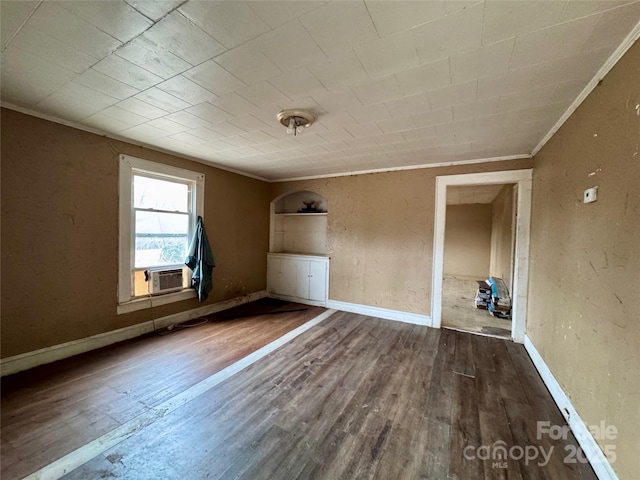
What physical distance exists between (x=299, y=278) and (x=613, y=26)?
178 inches

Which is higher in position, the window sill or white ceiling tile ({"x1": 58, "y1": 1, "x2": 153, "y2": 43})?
white ceiling tile ({"x1": 58, "y1": 1, "x2": 153, "y2": 43})

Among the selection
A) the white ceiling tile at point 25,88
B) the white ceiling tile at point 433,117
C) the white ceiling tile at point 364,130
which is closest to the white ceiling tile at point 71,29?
the white ceiling tile at point 25,88

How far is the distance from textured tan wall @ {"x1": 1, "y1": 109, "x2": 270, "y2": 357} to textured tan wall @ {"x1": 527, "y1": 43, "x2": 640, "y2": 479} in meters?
4.38

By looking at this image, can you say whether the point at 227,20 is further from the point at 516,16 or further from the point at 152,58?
the point at 516,16

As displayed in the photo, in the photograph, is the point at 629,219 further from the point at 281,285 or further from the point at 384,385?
the point at 281,285

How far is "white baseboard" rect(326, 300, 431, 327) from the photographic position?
378 centimetres

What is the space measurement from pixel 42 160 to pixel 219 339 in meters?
2.62

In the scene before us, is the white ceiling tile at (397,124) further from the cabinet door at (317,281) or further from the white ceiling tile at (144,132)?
the cabinet door at (317,281)

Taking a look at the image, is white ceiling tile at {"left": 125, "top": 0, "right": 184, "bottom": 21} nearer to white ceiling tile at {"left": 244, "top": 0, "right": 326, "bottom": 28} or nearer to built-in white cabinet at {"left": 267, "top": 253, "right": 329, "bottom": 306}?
white ceiling tile at {"left": 244, "top": 0, "right": 326, "bottom": 28}

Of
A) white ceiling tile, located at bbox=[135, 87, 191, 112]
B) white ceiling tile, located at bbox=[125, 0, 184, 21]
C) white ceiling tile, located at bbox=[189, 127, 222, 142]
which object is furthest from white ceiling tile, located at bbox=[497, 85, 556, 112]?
white ceiling tile, located at bbox=[189, 127, 222, 142]

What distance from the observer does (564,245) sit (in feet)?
6.85

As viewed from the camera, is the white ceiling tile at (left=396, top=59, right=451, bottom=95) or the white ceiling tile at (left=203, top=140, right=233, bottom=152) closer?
the white ceiling tile at (left=396, top=59, right=451, bottom=95)

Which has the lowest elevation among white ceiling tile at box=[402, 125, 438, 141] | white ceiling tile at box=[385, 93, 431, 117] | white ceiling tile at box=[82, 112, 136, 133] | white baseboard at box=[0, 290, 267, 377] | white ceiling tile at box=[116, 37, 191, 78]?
white baseboard at box=[0, 290, 267, 377]

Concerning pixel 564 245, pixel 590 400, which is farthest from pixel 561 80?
pixel 590 400
